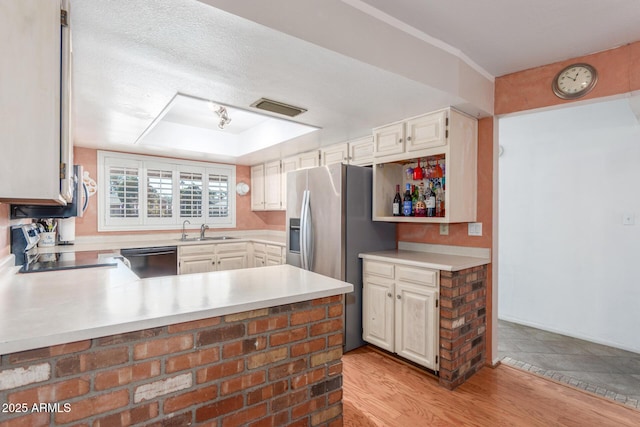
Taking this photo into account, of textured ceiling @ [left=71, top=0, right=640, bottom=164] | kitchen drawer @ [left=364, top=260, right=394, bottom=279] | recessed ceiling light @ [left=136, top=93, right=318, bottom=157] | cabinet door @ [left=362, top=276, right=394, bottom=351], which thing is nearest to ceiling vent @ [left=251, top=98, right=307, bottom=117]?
textured ceiling @ [left=71, top=0, right=640, bottom=164]

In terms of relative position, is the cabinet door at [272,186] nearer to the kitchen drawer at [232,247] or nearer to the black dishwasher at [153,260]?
the kitchen drawer at [232,247]

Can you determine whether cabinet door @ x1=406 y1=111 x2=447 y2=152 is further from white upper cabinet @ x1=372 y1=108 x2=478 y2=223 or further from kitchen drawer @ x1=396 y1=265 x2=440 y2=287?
kitchen drawer @ x1=396 y1=265 x2=440 y2=287

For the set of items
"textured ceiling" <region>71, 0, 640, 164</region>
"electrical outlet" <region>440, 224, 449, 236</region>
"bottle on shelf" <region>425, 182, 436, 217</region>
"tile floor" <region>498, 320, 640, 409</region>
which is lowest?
"tile floor" <region>498, 320, 640, 409</region>

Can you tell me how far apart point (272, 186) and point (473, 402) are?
3.58m

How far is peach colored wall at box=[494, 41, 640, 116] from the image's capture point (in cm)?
209

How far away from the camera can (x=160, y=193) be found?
4469 millimetres

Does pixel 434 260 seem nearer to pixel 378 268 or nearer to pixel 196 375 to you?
pixel 378 268

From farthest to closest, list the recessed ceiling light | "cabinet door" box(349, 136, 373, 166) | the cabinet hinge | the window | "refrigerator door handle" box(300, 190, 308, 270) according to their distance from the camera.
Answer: the window → the recessed ceiling light → "cabinet door" box(349, 136, 373, 166) → "refrigerator door handle" box(300, 190, 308, 270) → the cabinet hinge

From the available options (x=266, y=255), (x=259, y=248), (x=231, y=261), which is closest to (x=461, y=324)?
(x=266, y=255)

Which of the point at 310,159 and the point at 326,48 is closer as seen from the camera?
the point at 326,48

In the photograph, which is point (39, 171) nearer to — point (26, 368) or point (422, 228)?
point (26, 368)

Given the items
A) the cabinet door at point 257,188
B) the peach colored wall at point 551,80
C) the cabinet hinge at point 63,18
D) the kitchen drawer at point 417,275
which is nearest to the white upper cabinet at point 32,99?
the cabinet hinge at point 63,18

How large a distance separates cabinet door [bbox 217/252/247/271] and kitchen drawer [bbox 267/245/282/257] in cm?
60

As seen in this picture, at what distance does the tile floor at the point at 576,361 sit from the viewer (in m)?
2.40
